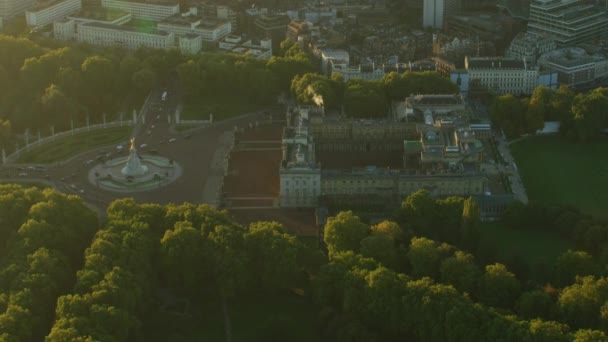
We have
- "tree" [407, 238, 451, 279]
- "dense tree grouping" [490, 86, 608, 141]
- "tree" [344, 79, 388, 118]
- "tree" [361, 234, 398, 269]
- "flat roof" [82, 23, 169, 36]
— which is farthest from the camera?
"flat roof" [82, 23, 169, 36]

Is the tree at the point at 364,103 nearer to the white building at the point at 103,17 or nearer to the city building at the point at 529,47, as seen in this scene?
the city building at the point at 529,47

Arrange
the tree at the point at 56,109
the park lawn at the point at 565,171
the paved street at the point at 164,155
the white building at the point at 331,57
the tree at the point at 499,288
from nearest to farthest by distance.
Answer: the tree at the point at 499,288 < the park lawn at the point at 565,171 < the paved street at the point at 164,155 < the tree at the point at 56,109 < the white building at the point at 331,57

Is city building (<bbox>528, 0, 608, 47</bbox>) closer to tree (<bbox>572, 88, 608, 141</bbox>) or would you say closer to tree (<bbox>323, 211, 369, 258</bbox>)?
tree (<bbox>572, 88, 608, 141</bbox>)

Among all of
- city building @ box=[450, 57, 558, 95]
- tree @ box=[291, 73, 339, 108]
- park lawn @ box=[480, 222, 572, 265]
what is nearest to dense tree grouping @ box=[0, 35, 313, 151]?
tree @ box=[291, 73, 339, 108]

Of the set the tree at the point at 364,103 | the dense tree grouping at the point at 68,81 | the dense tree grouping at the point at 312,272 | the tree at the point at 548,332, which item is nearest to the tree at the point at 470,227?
the dense tree grouping at the point at 312,272

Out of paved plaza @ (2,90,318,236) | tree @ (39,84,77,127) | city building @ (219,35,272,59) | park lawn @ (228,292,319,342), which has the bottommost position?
park lawn @ (228,292,319,342)

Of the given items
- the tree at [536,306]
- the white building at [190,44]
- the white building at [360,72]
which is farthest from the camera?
the white building at [190,44]

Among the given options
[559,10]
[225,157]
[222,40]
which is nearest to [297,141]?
[225,157]
